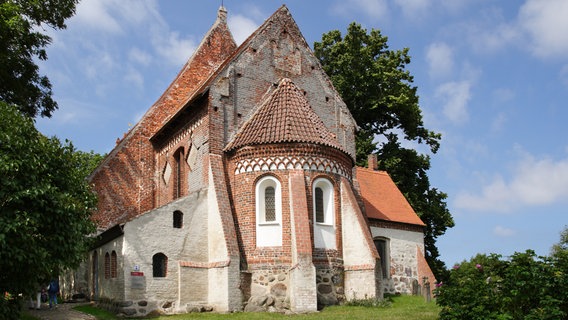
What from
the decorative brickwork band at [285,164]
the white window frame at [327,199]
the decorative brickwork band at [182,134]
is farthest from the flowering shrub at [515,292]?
the decorative brickwork band at [182,134]

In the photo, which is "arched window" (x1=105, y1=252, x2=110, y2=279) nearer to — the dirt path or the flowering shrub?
the dirt path

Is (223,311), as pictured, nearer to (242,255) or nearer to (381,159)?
(242,255)

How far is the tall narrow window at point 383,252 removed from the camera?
87.4ft

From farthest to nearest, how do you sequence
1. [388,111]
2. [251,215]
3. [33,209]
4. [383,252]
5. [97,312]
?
[388,111], [383,252], [251,215], [97,312], [33,209]

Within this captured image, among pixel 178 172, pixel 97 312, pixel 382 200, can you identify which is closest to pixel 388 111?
pixel 382 200

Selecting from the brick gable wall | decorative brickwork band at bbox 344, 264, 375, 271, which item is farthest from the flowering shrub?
the brick gable wall

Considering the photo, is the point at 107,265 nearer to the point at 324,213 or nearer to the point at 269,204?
the point at 269,204

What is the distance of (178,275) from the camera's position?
19.1 meters

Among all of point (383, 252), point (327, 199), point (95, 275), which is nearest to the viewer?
point (327, 199)

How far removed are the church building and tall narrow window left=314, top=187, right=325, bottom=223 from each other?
1.8 inches

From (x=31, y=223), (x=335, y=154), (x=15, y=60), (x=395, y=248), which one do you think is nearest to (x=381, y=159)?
(x=395, y=248)

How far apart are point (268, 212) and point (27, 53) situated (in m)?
11.1

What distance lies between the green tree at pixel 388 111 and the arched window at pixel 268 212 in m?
15.9

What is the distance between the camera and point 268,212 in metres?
19.7
